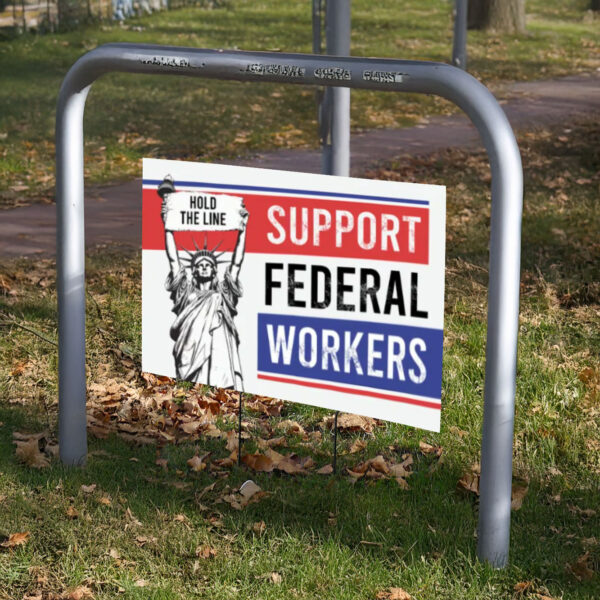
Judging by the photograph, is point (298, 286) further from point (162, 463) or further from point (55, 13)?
→ point (55, 13)

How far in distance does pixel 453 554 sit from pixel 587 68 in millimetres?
18189

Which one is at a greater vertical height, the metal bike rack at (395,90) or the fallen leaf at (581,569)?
the metal bike rack at (395,90)

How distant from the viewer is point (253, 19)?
24.2 m

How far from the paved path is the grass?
1.50 feet

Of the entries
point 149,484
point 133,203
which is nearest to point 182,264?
point 149,484

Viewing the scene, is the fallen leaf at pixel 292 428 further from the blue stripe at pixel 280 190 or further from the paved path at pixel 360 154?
the paved path at pixel 360 154

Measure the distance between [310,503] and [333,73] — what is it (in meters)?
1.57

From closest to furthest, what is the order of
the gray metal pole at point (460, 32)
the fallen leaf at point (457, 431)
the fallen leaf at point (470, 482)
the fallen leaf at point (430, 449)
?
the fallen leaf at point (470, 482)
the fallen leaf at point (430, 449)
the fallen leaf at point (457, 431)
the gray metal pole at point (460, 32)

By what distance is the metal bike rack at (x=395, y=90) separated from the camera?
3078 millimetres

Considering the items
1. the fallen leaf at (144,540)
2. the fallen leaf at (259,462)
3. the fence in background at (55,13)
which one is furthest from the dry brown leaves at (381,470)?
the fence in background at (55,13)

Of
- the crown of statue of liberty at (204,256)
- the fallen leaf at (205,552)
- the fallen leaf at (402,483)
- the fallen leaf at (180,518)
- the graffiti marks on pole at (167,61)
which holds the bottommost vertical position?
the fallen leaf at (205,552)

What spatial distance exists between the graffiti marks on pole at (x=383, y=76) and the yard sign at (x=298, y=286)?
37 centimetres

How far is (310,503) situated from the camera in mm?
3840

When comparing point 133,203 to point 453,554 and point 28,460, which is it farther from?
point 453,554
